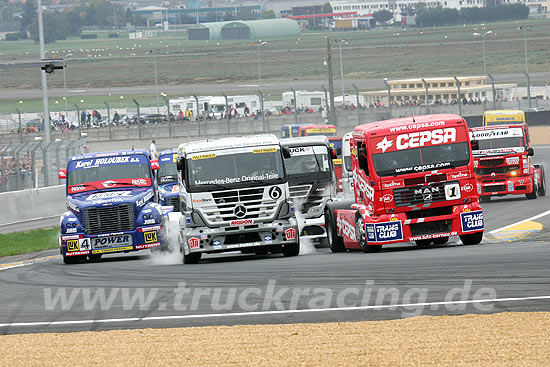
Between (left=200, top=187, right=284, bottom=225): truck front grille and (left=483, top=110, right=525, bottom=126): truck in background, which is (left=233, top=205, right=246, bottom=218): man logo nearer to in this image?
(left=200, top=187, right=284, bottom=225): truck front grille

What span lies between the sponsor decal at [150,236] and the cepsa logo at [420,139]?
214 inches

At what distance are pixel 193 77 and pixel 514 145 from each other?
114046mm

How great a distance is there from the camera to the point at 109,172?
845 inches

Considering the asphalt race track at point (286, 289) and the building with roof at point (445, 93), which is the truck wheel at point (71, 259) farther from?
the building with roof at point (445, 93)

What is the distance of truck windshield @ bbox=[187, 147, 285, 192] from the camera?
17984 millimetres

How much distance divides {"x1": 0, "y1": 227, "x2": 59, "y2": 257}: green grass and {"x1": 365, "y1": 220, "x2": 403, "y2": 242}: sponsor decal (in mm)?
10248


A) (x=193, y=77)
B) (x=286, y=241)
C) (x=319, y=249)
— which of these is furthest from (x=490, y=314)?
(x=193, y=77)

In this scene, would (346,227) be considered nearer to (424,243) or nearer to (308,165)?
(424,243)

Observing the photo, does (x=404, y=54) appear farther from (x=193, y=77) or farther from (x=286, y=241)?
(x=286, y=241)

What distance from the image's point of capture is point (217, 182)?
59.0 ft

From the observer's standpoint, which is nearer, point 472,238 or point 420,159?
point 420,159

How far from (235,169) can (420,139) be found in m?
3.34

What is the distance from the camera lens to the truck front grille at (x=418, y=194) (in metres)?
17.7

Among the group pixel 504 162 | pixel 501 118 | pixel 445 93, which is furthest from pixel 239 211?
pixel 445 93
